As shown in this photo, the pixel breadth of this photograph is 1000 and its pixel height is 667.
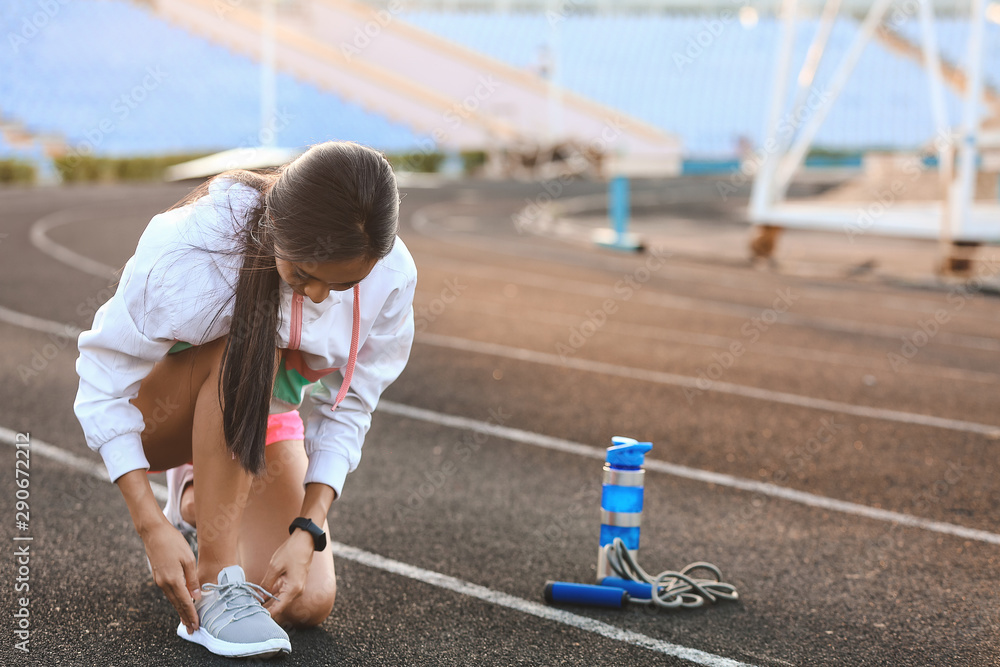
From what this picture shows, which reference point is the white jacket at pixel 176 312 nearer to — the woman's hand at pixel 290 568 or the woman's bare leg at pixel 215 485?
the woman's bare leg at pixel 215 485

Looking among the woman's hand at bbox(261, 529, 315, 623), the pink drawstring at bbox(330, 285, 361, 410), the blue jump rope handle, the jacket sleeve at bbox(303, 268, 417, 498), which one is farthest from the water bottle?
the woman's hand at bbox(261, 529, 315, 623)

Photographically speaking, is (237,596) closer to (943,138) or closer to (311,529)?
(311,529)

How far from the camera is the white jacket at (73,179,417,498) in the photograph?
2.79 metres

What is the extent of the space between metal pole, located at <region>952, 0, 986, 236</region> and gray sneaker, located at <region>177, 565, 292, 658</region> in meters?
12.4

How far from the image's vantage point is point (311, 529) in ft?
9.73

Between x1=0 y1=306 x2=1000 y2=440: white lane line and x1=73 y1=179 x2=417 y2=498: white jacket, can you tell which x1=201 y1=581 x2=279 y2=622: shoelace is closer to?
x1=73 y1=179 x2=417 y2=498: white jacket

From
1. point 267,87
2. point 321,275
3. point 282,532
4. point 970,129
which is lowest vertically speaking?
point 282,532

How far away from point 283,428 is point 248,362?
0.64m

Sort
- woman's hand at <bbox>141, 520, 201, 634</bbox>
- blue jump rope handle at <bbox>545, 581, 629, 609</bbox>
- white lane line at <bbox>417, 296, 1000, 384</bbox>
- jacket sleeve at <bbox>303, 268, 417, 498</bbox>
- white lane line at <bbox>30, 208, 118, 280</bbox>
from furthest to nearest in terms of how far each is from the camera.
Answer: white lane line at <bbox>30, 208, 118, 280</bbox> → white lane line at <bbox>417, 296, 1000, 384</bbox> → blue jump rope handle at <bbox>545, 581, 629, 609</bbox> → jacket sleeve at <bbox>303, 268, 417, 498</bbox> → woman's hand at <bbox>141, 520, 201, 634</bbox>

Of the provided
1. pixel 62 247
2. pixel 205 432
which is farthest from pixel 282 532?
pixel 62 247

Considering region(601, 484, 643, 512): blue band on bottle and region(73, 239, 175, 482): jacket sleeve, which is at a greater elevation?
region(73, 239, 175, 482): jacket sleeve

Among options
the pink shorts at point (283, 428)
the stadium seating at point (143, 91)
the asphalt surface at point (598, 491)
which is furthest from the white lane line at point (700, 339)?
the stadium seating at point (143, 91)

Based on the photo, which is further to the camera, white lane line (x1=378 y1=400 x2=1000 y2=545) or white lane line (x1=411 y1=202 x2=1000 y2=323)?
white lane line (x1=411 y1=202 x2=1000 y2=323)

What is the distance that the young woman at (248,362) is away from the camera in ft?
8.55
